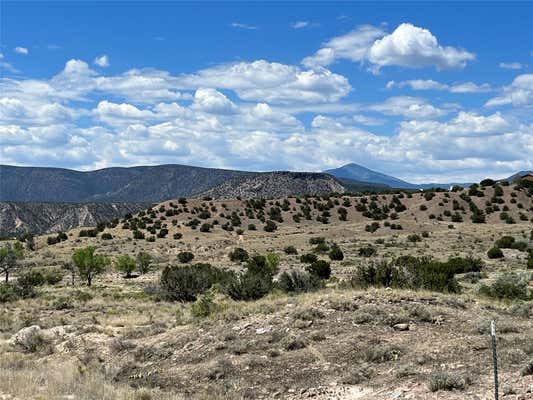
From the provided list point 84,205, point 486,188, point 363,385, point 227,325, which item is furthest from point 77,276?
point 84,205

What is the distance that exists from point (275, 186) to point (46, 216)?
61.3m

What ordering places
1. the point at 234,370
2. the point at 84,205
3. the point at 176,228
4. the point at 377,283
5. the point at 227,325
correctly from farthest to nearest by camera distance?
the point at 84,205, the point at 176,228, the point at 377,283, the point at 227,325, the point at 234,370

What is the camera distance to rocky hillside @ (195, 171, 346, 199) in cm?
14062

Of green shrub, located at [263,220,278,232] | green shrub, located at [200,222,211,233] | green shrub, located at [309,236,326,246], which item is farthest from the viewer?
green shrub, located at [263,220,278,232]

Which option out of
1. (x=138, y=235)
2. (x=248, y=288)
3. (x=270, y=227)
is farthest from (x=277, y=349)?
(x=270, y=227)

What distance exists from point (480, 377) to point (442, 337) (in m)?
2.85

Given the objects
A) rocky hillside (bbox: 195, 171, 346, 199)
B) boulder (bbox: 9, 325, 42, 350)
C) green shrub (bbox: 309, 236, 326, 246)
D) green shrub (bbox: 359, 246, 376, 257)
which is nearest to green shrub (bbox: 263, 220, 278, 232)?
green shrub (bbox: 309, 236, 326, 246)

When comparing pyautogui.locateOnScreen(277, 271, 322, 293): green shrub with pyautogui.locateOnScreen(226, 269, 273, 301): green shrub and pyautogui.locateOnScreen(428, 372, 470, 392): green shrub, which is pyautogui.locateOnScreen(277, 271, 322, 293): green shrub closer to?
pyautogui.locateOnScreen(226, 269, 273, 301): green shrub

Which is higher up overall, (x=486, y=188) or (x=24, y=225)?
(x=486, y=188)

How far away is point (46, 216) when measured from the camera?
14075cm

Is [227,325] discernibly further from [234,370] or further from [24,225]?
[24,225]

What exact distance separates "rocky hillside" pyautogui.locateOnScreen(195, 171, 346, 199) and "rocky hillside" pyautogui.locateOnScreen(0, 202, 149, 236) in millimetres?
31172

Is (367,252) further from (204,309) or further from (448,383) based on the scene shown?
(448,383)

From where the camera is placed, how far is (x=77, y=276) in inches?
1660
